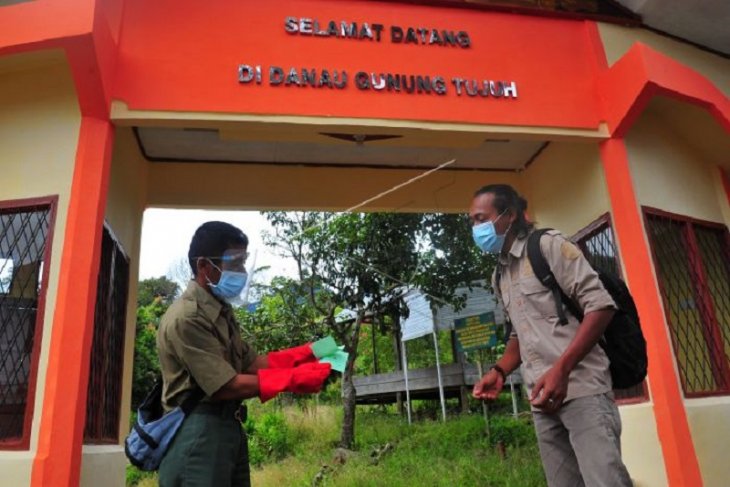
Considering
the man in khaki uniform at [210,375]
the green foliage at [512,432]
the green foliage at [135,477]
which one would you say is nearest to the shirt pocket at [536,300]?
the man in khaki uniform at [210,375]

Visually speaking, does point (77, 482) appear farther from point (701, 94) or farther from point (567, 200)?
point (701, 94)

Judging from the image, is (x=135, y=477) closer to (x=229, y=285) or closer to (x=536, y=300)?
(x=229, y=285)

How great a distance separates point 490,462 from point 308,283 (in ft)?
12.9

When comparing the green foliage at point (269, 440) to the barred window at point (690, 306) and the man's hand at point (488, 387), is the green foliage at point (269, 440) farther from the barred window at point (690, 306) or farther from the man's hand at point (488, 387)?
the man's hand at point (488, 387)

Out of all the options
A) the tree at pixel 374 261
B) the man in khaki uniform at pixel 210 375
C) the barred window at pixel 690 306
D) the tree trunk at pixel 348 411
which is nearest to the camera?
the man in khaki uniform at pixel 210 375

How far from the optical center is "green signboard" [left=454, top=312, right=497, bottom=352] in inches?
366

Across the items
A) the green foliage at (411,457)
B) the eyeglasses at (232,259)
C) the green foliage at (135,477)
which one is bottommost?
the green foliage at (135,477)

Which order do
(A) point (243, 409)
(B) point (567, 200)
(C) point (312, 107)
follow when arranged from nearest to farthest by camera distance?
1. (A) point (243, 409)
2. (C) point (312, 107)
3. (B) point (567, 200)

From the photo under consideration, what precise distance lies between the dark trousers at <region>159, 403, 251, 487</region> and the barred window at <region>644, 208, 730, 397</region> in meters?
3.67

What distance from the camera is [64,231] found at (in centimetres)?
380

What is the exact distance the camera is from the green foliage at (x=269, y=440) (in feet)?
34.3

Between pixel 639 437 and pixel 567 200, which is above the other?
pixel 567 200

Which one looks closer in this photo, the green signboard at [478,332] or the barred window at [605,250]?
the barred window at [605,250]

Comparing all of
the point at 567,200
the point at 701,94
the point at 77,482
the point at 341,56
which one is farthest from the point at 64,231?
the point at 701,94
